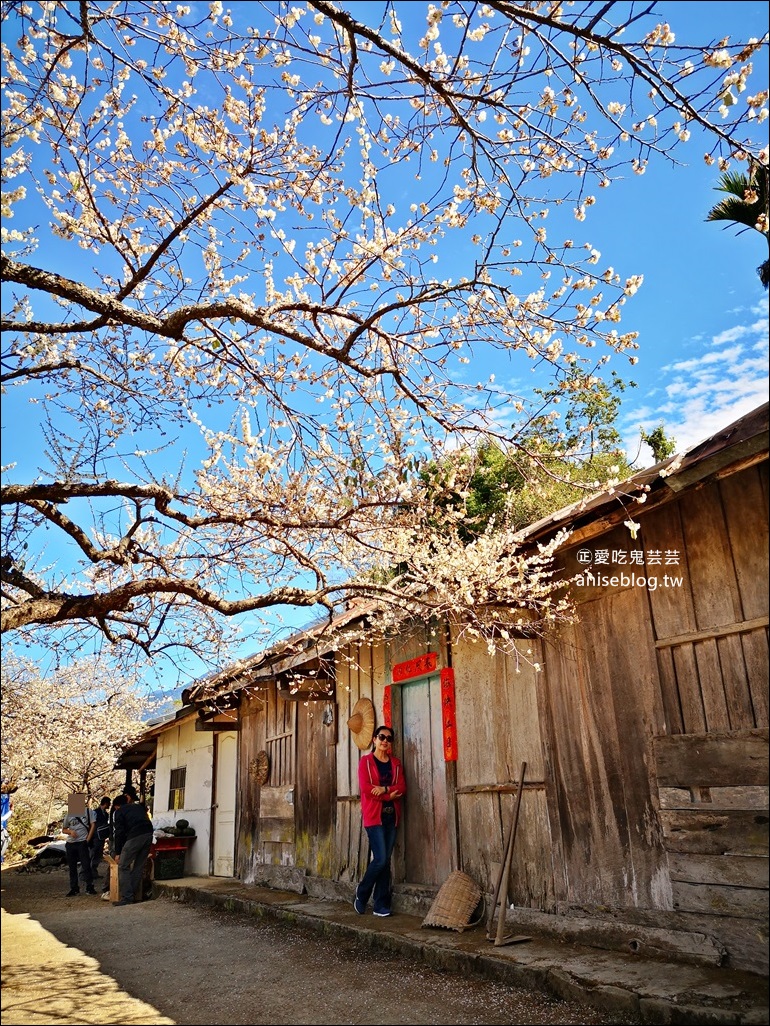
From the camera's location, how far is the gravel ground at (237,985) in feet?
15.5

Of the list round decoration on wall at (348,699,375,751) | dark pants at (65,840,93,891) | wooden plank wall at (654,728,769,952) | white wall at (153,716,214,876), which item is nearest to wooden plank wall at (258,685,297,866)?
round decoration on wall at (348,699,375,751)

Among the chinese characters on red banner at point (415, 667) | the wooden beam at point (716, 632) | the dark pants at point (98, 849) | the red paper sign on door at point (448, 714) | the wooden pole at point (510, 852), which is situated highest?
→ the chinese characters on red banner at point (415, 667)

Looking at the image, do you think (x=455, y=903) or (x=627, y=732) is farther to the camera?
(x=455, y=903)

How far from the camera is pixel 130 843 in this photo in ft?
39.2

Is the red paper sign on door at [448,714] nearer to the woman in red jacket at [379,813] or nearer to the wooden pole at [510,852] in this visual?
the woman in red jacket at [379,813]

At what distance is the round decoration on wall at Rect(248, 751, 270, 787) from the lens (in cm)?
1219

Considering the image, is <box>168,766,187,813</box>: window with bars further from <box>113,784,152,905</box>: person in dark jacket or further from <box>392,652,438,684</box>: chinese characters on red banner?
<box>392,652,438,684</box>: chinese characters on red banner

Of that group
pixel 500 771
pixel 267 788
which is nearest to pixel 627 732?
pixel 500 771

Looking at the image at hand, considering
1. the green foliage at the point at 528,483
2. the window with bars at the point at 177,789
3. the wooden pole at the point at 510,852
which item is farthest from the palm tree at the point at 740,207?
the window with bars at the point at 177,789

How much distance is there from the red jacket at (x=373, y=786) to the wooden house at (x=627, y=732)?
0.78ft

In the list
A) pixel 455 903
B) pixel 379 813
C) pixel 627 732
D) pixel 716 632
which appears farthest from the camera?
pixel 379 813

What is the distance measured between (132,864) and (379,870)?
6486mm

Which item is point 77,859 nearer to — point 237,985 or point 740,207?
point 237,985

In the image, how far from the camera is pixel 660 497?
519 centimetres
